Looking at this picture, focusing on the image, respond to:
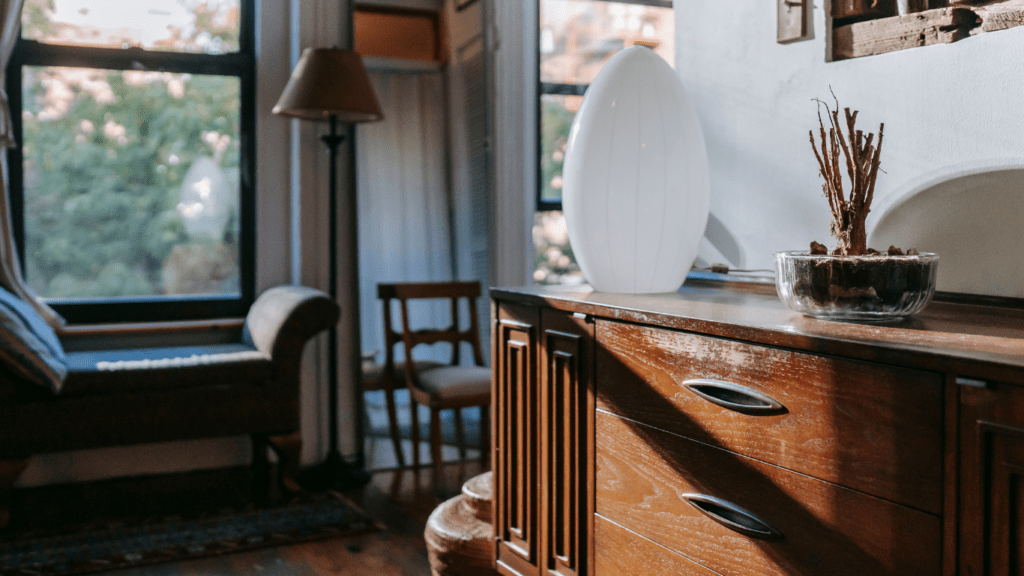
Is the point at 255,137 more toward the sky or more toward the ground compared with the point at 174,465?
more toward the sky

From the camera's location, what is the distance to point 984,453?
0.72 meters

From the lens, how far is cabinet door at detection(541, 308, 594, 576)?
1.30m

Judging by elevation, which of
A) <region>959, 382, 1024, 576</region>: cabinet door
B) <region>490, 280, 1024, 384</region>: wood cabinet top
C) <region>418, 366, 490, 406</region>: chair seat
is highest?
<region>490, 280, 1024, 384</region>: wood cabinet top

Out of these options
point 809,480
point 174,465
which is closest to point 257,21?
point 174,465

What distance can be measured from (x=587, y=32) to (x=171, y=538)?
299 centimetres

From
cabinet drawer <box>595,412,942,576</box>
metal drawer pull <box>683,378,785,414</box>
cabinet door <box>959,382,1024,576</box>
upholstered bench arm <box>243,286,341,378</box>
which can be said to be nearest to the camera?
cabinet door <box>959,382,1024,576</box>

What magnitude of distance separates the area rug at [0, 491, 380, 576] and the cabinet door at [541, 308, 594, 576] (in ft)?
→ 4.60

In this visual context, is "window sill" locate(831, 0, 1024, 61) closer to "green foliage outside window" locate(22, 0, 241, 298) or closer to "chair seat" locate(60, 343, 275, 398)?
"chair seat" locate(60, 343, 275, 398)

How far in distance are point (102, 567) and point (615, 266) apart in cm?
180

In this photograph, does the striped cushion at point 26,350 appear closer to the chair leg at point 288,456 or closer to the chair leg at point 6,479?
the chair leg at point 6,479

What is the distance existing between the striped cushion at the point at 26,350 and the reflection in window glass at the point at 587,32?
8.25 feet

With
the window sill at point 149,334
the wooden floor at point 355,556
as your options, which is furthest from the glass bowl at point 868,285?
the window sill at point 149,334

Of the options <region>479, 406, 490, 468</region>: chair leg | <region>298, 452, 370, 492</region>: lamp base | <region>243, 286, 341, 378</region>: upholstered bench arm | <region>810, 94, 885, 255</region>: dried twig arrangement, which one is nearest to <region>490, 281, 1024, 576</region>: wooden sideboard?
<region>810, 94, 885, 255</region>: dried twig arrangement

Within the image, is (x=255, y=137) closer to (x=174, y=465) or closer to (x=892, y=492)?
(x=174, y=465)
